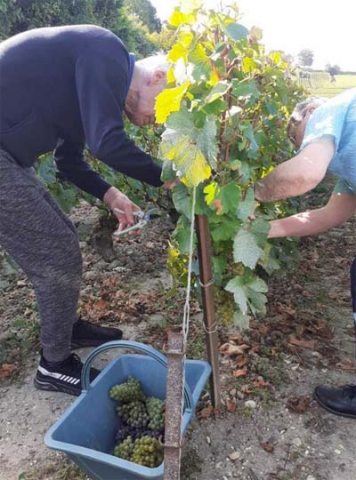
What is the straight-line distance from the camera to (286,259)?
3301 millimetres

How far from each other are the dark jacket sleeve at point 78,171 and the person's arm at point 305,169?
1128 millimetres

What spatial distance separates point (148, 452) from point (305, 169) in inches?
46.7

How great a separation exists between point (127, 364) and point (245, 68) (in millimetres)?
1353

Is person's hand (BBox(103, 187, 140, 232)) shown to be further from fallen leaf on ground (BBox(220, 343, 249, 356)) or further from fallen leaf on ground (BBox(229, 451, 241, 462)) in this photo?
fallen leaf on ground (BBox(229, 451, 241, 462))

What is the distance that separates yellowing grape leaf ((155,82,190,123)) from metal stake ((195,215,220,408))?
0.47 metres

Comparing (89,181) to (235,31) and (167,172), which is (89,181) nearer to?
(167,172)

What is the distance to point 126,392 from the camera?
2.08m

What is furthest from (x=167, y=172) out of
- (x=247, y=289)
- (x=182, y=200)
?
(x=247, y=289)

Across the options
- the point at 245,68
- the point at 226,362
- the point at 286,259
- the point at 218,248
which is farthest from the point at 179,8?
the point at 286,259

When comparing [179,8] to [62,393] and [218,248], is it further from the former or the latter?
[62,393]

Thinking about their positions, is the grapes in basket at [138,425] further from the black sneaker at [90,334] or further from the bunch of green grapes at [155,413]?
the black sneaker at [90,334]

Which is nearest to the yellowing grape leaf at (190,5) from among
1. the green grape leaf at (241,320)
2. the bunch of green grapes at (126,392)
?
the green grape leaf at (241,320)

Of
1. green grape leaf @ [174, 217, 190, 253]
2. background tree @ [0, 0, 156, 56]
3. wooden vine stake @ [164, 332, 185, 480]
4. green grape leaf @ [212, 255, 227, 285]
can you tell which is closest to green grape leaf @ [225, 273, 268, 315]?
green grape leaf @ [212, 255, 227, 285]

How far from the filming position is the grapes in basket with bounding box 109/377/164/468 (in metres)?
1.84
